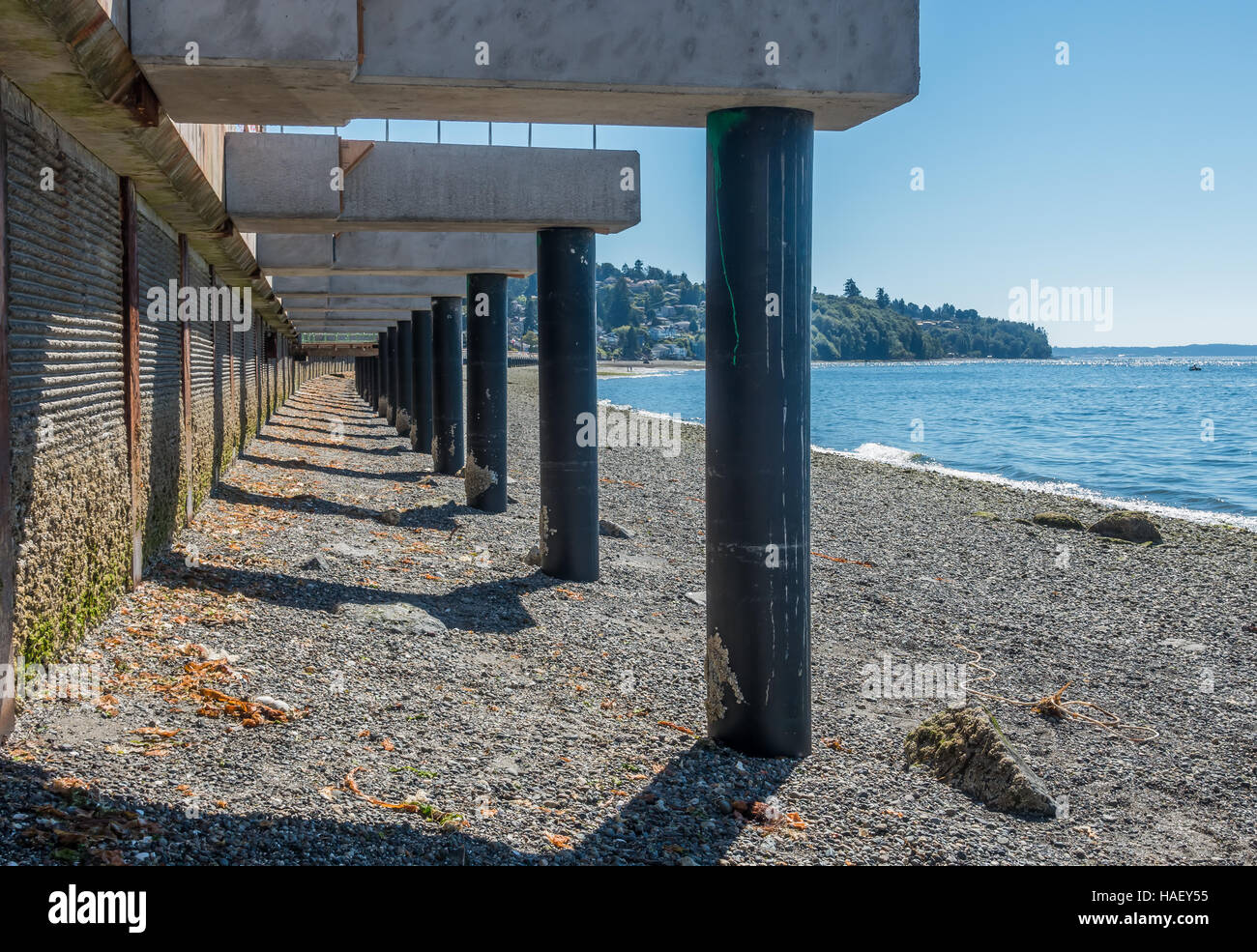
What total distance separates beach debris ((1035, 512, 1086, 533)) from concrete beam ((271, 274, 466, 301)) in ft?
40.4

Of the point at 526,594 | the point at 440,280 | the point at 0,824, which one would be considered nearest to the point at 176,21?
the point at 0,824

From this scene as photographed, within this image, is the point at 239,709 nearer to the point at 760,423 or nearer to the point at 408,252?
the point at 760,423

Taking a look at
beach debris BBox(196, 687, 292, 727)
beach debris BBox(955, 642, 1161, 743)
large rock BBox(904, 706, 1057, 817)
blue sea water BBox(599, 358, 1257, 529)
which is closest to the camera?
large rock BBox(904, 706, 1057, 817)

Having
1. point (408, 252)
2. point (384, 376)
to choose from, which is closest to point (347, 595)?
point (408, 252)

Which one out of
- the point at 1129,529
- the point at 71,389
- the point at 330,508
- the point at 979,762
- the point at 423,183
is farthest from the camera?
the point at 1129,529

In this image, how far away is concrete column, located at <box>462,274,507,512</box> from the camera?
1669 cm

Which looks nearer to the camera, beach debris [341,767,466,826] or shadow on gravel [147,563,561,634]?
beach debris [341,767,466,826]

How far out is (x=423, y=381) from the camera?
2633 centimetres

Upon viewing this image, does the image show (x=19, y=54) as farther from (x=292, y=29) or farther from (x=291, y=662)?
(x=291, y=662)

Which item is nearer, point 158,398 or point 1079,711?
point 1079,711

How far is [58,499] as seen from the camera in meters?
6.70

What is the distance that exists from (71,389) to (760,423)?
4.71m

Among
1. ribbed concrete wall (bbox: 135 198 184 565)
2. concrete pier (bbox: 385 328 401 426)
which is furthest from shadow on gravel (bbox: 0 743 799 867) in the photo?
concrete pier (bbox: 385 328 401 426)

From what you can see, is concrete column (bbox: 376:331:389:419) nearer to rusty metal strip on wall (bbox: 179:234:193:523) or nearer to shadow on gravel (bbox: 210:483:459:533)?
shadow on gravel (bbox: 210:483:459:533)
